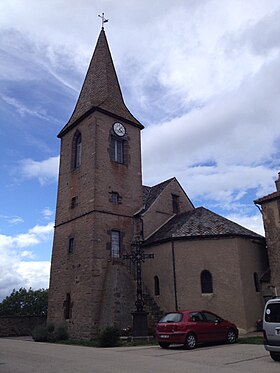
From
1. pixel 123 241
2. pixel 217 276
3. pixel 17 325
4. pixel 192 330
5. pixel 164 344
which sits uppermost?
pixel 123 241

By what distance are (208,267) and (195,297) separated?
1.80 metres

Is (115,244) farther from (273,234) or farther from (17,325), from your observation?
(17,325)

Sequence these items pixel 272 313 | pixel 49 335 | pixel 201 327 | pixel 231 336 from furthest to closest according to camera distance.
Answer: pixel 49 335 < pixel 231 336 < pixel 201 327 < pixel 272 313

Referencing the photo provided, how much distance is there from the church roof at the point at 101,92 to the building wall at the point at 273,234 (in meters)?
12.3

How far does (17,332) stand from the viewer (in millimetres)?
26469

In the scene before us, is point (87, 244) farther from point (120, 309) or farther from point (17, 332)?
point (17, 332)

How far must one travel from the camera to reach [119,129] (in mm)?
26656

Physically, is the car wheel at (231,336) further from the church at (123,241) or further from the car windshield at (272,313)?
the car windshield at (272,313)

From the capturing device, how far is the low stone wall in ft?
85.0

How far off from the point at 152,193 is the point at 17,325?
1409cm

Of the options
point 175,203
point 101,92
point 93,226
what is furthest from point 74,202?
point 101,92

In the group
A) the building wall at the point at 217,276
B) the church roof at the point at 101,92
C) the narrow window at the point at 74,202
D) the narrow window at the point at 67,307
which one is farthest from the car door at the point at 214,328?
the church roof at the point at 101,92

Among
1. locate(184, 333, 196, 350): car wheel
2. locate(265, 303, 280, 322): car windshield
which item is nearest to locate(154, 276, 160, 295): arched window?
locate(184, 333, 196, 350): car wheel

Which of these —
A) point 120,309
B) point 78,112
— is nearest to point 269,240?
point 120,309
